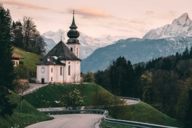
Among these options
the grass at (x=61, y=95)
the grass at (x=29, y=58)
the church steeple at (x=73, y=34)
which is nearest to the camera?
the grass at (x=61, y=95)

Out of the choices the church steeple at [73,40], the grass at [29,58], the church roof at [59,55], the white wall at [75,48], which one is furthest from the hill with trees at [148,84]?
the church roof at [59,55]

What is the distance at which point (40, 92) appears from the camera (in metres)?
110

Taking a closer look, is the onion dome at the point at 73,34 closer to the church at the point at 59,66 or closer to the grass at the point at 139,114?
the church at the point at 59,66

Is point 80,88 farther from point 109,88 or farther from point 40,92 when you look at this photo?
point 109,88

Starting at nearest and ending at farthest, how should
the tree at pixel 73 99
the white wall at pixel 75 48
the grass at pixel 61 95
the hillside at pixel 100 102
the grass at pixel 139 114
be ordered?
the grass at pixel 139 114 < the hillside at pixel 100 102 < the grass at pixel 61 95 < the tree at pixel 73 99 < the white wall at pixel 75 48

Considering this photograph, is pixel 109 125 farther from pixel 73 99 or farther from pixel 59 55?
pixel 59 55

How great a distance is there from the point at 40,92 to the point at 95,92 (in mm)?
12259

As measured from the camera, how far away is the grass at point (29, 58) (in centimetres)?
14399

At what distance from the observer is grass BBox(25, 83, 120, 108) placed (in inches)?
4218

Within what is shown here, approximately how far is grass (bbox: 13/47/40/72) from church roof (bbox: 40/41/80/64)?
12.7 m

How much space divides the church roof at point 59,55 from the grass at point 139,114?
2192cm

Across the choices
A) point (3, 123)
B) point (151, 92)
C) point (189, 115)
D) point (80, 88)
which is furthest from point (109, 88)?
point (3, 123)

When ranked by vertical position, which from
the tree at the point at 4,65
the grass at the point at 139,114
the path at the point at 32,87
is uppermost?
the tree at the point at 4,65

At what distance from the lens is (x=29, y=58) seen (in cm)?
15038
